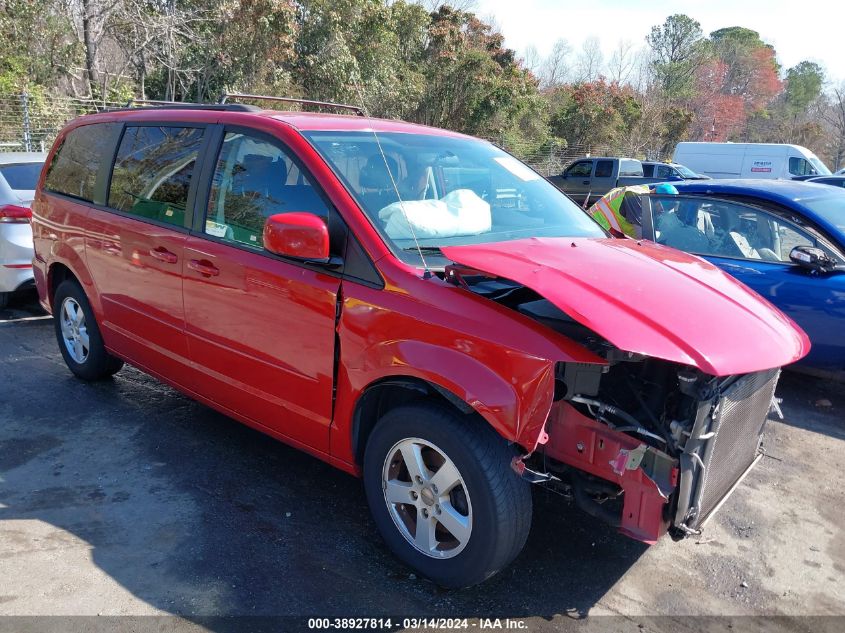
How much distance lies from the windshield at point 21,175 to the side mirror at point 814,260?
6938 millimetres

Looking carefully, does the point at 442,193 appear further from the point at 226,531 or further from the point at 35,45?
the point at 35,45

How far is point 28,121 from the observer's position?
1606 cm

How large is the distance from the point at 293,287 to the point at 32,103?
16.3 metres

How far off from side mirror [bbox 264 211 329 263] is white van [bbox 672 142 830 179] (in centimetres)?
2332

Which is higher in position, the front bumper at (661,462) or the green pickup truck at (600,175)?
the green pickup truck at (600,175)

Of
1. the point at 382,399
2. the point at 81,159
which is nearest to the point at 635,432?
the point at 382,399

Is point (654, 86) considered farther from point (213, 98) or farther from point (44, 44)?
point (44, 44)

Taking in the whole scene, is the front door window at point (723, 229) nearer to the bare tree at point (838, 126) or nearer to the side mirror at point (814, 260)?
the side mirror at point (814, 260)

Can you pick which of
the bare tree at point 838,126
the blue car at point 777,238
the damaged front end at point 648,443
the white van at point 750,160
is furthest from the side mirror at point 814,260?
the bare tree at point 838,126

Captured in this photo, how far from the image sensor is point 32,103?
16203 millimetres

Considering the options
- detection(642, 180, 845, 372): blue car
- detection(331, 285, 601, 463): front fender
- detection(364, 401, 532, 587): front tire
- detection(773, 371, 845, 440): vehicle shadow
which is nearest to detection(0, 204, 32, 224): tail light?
detection(331, 285, 601, 463): front fender

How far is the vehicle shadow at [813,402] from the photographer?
4.96m

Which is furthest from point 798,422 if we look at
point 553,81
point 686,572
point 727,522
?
point 553,81

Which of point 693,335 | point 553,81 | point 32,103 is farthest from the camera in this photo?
point 553,81
